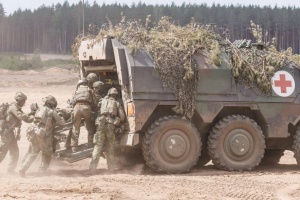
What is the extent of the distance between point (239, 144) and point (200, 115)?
2.91 ft

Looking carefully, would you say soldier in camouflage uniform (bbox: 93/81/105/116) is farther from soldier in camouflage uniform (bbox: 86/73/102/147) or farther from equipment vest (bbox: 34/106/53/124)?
equipment vest (bbox: 34/106/53/124)

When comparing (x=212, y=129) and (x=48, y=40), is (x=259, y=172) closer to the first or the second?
(x=212, y=129)

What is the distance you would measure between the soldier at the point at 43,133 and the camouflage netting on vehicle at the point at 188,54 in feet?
5.29

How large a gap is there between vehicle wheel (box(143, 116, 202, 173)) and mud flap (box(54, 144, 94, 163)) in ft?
3.09

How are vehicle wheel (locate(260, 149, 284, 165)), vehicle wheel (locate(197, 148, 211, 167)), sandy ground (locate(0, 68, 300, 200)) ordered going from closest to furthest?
1. sandy ground (locate(0, 68, 300, 200))
2. vehicle wheel (locate(197, 148, 211, 167))
3. vehicle wheel (locate(260, 149, 284, 165))

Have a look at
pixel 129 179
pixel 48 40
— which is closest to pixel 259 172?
pixel 129 179

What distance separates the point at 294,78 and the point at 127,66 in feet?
9.91

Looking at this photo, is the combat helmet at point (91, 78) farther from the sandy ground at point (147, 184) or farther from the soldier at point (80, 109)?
the sandy ground at point (147, 184)

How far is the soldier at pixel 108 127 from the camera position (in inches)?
414

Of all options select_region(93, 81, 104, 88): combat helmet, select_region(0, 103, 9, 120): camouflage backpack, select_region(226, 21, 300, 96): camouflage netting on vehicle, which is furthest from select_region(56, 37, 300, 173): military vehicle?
select_region(0, 103, 9, 120): camouflage backpack

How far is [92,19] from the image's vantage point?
2985 inches

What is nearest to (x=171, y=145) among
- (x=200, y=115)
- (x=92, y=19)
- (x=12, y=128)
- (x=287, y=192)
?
(x=200, y=115)

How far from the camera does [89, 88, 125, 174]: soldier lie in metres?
10.5

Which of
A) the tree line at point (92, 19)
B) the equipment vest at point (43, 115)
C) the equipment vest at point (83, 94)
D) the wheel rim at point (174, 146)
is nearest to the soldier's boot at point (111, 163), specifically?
the wheel rim at point (174, 146)
